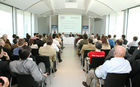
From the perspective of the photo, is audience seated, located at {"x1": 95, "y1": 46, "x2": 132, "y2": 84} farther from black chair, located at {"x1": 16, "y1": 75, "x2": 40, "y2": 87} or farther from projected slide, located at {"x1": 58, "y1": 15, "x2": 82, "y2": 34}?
projected slide, located at {"x1": 58, "y1": 15, "x2": 82, "y2": 34}

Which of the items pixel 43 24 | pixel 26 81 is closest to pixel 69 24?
pixel 43 24

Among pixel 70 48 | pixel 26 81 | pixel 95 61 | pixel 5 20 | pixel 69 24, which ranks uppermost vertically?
pixel 69 24

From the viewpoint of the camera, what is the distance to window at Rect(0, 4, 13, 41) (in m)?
7.56

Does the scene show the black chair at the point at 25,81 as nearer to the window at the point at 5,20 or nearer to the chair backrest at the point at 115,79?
the chair backrest at the point at 115,79

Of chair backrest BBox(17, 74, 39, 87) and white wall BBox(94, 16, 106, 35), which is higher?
white wall BBox(94, 16, 106, 35)

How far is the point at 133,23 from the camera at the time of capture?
8445 millimetres

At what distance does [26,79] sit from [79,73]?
3043 millimetres

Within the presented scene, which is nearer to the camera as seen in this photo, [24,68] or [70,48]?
[24,68]

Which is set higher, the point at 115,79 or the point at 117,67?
the point at 117,67

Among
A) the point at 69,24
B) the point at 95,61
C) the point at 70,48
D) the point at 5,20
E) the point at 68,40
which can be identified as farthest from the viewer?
the point at 69,24

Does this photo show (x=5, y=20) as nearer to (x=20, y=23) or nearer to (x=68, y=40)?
(x=20, y=23)

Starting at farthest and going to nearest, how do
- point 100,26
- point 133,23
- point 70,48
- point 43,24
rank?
point 43,24
point 100,26
point 70,48
point 133,23

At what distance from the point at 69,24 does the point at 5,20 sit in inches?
340

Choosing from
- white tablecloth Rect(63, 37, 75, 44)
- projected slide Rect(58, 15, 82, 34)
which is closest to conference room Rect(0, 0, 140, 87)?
projected slide Rect(58, 15, 82, 34)
